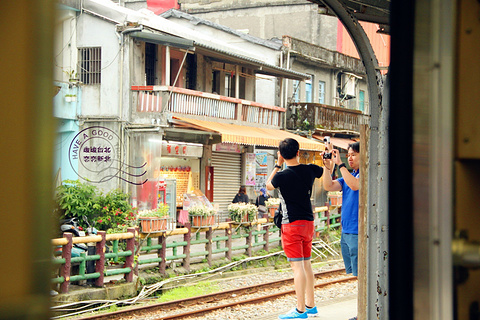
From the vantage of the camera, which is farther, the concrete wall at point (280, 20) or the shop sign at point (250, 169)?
the concrete wall at point (280, 20)

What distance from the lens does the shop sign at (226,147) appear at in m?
22.5

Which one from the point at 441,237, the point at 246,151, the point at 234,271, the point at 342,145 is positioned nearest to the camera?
the point at 441,237

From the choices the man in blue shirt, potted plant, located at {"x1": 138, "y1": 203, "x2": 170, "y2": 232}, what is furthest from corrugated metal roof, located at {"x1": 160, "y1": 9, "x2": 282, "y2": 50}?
the man in blue shirt

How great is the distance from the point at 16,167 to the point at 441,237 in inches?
39.6

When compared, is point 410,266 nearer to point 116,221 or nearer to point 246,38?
point 116,221

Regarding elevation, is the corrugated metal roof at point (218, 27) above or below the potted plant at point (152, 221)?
above

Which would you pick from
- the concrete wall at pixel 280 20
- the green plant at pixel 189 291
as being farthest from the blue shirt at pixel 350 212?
the concrete wall at pixel 280 20

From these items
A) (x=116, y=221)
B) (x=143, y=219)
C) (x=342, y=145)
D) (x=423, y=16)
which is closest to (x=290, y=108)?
(x=342, y=145)

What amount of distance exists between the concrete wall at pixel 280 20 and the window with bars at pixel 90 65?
1312cm

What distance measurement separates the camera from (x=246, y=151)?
24562 mm

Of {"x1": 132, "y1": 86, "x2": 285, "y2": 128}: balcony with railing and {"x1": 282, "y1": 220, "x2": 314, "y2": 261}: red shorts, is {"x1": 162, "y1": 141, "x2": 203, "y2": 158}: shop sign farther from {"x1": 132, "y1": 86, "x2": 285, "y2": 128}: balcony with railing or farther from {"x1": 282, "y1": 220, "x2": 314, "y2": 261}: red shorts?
{"x1": 282, "y1": 220, "x2": 314, "y2": 261}: red shorts

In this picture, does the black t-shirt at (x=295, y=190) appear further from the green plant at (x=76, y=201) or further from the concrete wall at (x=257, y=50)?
the concrete wall at (x=257, y=50)

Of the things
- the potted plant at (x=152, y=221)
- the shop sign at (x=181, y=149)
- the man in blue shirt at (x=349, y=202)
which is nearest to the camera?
the man in blue shirt at (x=349, y=202)

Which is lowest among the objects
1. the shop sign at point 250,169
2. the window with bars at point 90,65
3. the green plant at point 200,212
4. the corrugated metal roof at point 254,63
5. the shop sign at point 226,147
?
the green plant at point 200,212
